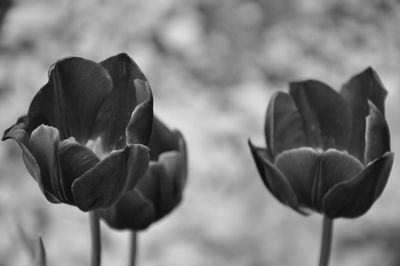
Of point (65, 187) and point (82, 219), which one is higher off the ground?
point (82, 219)

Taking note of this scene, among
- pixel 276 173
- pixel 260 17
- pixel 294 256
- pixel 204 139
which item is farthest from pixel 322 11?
pixel 276 173

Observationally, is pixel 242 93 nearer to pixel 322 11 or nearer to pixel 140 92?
pixel 322 11

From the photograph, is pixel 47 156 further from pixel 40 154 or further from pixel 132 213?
pixel 132 213

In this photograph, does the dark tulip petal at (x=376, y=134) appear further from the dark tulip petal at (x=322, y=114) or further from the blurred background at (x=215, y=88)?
the blurred background at (x=215, y=88)

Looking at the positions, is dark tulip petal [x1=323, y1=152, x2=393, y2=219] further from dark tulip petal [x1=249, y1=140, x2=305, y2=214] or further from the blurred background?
the blurred background

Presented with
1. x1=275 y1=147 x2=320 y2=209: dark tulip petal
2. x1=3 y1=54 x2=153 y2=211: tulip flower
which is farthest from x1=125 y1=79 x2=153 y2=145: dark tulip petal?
x1=275 y1=147 x2=320 y2=209: dark tulip petal

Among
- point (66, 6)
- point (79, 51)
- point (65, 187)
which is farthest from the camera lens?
point (66, 6)

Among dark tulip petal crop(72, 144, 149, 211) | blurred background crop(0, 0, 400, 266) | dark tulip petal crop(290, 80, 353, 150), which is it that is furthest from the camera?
blurred background crop(0, 0, 400, 266)
